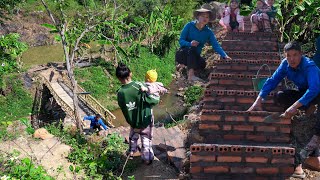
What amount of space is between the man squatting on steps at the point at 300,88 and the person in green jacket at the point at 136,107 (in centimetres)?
118

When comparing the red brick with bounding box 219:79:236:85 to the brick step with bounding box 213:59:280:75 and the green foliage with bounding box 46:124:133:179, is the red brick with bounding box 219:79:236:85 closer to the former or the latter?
the brick step with bounding box 213:59:280:75

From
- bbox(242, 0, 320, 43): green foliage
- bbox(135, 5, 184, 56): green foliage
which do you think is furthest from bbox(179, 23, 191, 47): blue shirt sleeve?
bbox(135, 5, 184, 56): green foliage

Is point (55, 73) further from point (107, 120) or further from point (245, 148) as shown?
point (245, 148)

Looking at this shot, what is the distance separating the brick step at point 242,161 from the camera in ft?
11.4

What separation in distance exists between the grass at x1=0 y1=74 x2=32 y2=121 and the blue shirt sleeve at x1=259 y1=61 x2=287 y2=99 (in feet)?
44.6

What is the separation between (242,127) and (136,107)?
3.96ft

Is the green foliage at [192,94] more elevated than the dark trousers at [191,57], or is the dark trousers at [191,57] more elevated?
the dark trousers at [191,57]

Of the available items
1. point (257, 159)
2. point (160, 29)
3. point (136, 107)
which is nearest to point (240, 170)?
point (257, 159)

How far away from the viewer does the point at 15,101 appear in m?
16.3

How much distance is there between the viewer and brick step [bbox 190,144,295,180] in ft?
11.4

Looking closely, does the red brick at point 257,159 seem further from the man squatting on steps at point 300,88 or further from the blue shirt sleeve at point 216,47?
the blue shirt sleeve at point 216,47

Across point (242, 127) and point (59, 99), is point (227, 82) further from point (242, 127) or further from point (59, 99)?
point (59, 99)

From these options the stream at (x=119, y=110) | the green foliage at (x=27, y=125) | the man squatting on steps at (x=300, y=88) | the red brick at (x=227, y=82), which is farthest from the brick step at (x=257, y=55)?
the stream at (x=119, y=110)

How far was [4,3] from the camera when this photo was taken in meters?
6.68
